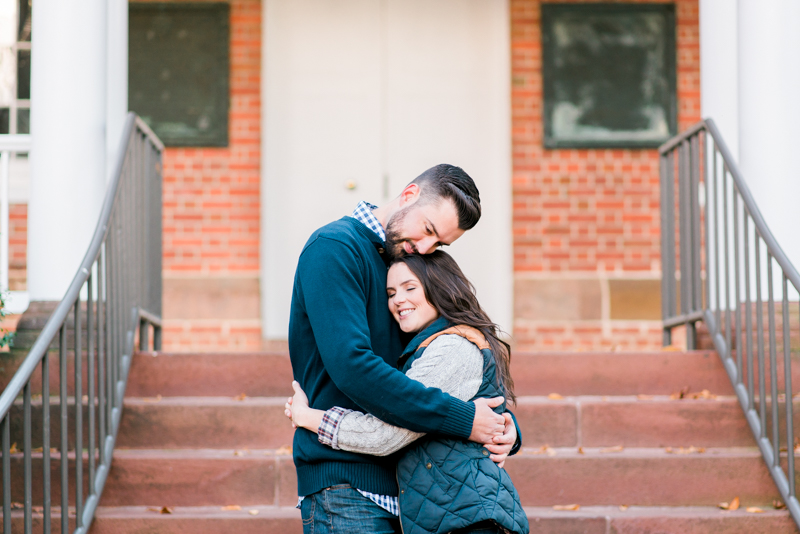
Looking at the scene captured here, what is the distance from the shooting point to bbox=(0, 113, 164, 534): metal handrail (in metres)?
3.04

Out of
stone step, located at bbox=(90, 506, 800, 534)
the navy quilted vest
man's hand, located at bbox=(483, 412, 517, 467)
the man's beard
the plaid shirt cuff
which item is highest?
the man's beard

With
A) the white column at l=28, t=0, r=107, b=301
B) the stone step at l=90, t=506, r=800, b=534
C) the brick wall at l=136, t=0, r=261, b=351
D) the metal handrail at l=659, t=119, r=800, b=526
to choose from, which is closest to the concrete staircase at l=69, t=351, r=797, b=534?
the stone step at l=90, t=506, r=800, b=534

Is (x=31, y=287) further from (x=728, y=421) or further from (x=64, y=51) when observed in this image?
(x=728, y=421)

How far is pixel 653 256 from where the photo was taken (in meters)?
6.79

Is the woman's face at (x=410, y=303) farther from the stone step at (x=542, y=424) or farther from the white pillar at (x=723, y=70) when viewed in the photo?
the white pillar at (x=723, y=70)

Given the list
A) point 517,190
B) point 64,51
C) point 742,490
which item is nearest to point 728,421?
point 742,490

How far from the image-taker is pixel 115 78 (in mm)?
4918

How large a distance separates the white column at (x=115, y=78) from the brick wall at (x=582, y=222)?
3135mm

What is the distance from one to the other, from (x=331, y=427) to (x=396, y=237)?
54 centimetres

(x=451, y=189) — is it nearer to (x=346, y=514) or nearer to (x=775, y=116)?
(x=346, y=514)

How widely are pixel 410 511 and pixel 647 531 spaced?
76.8 inches

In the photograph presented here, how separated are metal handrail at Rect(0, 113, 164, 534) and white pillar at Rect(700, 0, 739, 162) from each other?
11.0 ft

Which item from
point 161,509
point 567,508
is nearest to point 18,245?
point 161,509

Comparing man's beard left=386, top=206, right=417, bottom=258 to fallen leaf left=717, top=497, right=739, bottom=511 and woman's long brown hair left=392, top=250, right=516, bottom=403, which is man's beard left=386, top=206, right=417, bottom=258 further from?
fallen leaf left=717, top=497, right=739, bottom=511
